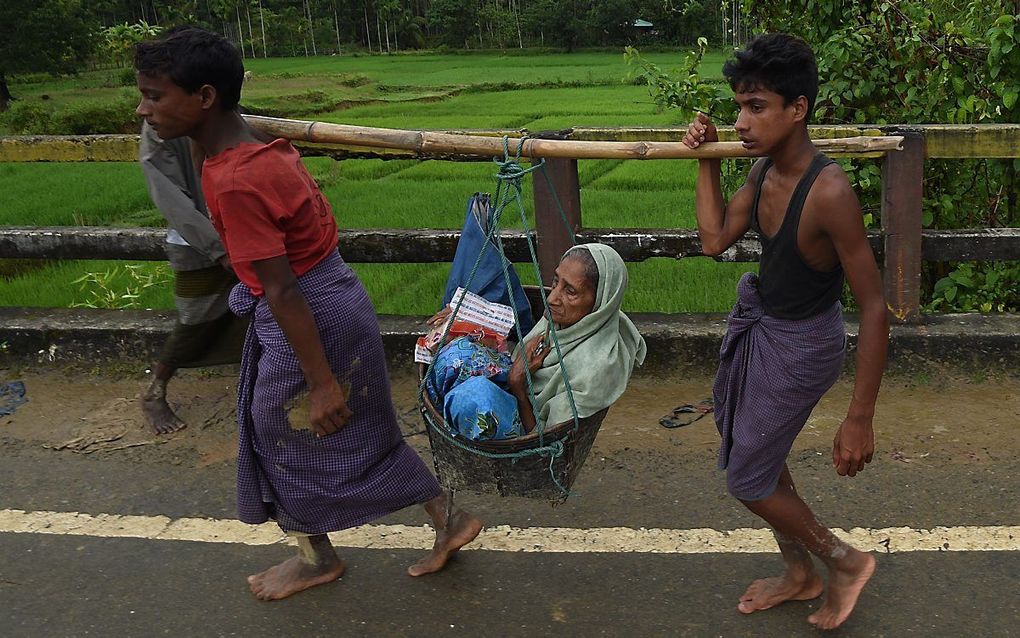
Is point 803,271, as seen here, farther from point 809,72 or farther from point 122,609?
point 122,609

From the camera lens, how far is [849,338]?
3.96 meters

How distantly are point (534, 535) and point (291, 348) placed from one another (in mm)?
980

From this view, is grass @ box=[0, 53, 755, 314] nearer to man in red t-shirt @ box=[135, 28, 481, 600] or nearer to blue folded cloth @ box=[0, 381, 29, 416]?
blue folded cloth @ box=[0, 381, 29, 416]

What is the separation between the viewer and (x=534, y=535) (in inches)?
119

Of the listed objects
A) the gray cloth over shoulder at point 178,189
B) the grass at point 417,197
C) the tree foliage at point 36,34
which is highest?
the tree foliage at point 36,34

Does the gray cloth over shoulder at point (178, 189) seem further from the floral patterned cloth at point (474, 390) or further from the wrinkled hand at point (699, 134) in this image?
the wrinkled hand at point (699, 134)

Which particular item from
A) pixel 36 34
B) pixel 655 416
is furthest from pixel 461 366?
pixel 36 34

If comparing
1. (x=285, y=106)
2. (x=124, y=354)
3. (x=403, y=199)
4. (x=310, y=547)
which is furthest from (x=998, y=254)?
(x=285, y=106)

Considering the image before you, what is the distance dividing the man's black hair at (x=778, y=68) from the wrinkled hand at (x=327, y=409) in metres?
1.24

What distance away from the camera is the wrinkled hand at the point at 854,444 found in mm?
2334

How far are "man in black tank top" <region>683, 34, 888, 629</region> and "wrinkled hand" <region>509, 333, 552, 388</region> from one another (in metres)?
0.49

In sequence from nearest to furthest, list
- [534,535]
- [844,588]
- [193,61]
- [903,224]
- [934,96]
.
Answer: [193,61] < [844,588] < [534,535] < [903,224] < [934,96]

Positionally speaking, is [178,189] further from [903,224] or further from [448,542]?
[903,224]

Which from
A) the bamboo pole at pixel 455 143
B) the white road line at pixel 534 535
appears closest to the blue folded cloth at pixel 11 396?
Result: the white road line at pixel 534 535
